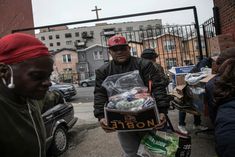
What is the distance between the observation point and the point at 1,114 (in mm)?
1505

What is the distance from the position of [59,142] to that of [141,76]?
323cm

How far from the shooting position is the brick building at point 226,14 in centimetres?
763

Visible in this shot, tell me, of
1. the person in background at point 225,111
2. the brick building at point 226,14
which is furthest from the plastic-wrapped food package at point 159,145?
the brick building at point 226,14

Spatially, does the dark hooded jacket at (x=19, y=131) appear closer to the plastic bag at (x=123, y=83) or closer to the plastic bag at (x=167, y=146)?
the plastic bag at (x=167, y=146)

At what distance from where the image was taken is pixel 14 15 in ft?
78.0

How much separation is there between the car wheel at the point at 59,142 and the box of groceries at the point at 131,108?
9.78ft

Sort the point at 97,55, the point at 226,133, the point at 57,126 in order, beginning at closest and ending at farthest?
the point at 226,133
the point at 57,126
the point at 97,55

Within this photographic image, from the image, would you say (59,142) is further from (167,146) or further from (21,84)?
(21,84)

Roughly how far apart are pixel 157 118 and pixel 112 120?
0.43 m

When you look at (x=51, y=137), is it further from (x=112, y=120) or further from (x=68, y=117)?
(x=112, y=120)

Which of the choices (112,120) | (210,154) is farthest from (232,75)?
(210,154)

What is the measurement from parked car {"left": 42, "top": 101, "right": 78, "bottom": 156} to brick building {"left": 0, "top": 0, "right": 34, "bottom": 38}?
9.26 meters

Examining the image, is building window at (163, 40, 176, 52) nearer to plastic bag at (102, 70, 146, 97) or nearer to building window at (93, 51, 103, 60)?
plastic bag at (102, 70, 146, 97)

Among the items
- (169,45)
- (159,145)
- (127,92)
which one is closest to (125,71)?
(127,92)
